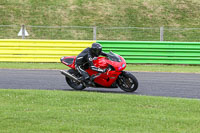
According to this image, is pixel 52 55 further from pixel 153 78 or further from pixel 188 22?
pixel 188 22

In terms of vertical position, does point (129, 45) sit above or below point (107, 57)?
below

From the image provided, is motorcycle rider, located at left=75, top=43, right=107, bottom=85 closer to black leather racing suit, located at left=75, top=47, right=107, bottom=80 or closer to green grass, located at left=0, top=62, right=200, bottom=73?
black leather racing suit, located at left=75, top=47, right=107, bottom=80

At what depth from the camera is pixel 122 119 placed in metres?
7.43

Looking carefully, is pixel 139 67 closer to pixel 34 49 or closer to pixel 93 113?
pixel 34 49

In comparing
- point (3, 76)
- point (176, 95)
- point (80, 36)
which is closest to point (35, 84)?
point (3, 76)

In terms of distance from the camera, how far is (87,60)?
38.0 ft

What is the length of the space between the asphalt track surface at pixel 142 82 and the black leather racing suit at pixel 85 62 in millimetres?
491

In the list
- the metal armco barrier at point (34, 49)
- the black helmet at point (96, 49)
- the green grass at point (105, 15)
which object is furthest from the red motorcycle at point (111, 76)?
the green grass at point (105, 15)

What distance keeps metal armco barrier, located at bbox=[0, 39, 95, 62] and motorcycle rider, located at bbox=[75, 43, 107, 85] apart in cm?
770

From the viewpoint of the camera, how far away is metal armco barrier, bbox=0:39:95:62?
19.4 metres

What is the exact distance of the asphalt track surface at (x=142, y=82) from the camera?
38.0 ft

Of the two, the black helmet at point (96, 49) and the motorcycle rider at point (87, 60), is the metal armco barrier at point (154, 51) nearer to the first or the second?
the motorcycle rider at point (87, 60)

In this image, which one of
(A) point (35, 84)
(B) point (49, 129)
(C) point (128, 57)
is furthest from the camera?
(C) point (128, 57)

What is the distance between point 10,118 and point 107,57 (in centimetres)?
446
